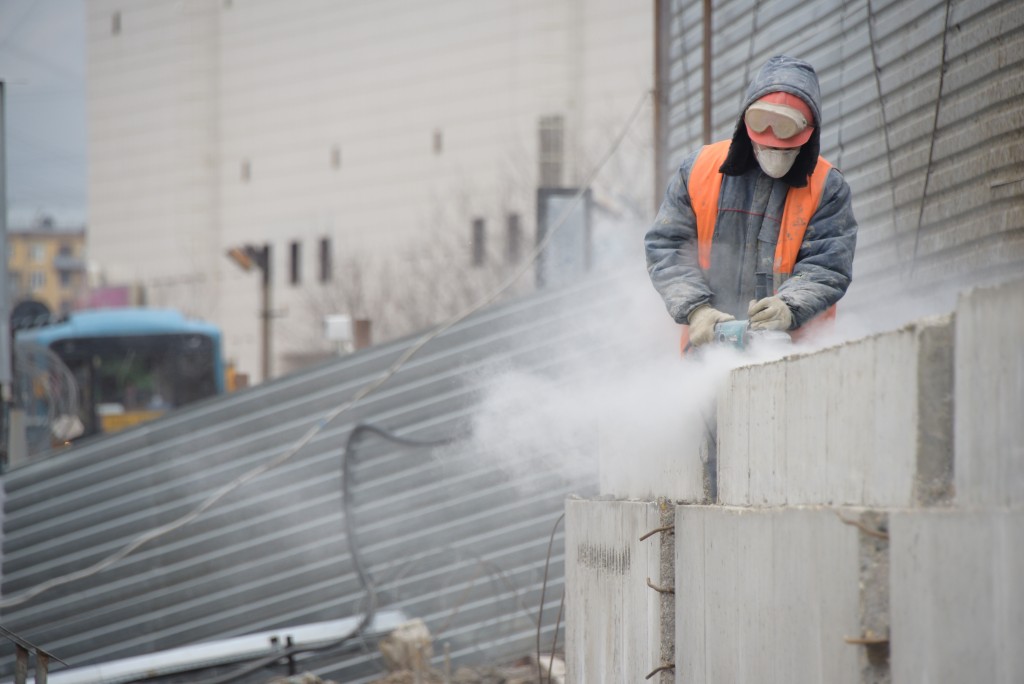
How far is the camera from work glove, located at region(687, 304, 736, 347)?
3.97m

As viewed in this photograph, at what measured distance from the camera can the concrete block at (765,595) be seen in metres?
2.75

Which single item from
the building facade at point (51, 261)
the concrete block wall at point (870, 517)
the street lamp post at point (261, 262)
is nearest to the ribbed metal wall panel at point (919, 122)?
the concrete block wall at point (870, 517)

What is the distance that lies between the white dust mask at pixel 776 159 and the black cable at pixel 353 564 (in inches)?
174

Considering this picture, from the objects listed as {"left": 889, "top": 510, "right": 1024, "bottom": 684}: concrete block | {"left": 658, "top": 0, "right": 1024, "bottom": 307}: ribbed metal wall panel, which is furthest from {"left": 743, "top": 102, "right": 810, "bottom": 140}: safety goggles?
{"left": 889, "top": 510, "right": 1024, "bottom": 684}: concrete block

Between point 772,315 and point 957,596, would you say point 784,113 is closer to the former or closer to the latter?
point 772,315

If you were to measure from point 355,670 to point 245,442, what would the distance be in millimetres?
1826

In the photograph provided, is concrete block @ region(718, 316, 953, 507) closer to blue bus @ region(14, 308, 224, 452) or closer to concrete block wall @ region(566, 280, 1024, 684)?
concrete block wall @ region(566, 280, 1024, 684)

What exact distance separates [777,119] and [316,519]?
5.15 m

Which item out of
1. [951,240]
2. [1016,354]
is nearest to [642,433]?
[951,240]

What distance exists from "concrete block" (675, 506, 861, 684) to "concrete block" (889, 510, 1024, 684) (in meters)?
0.15

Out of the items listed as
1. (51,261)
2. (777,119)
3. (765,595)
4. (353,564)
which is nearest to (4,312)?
(353,564)

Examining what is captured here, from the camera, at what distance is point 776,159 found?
4.10m

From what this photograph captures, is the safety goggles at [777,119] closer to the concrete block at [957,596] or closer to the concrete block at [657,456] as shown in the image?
the concrete block at [657,456]

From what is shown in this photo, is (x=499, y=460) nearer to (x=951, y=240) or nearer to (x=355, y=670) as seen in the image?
(x=355, y=670)
